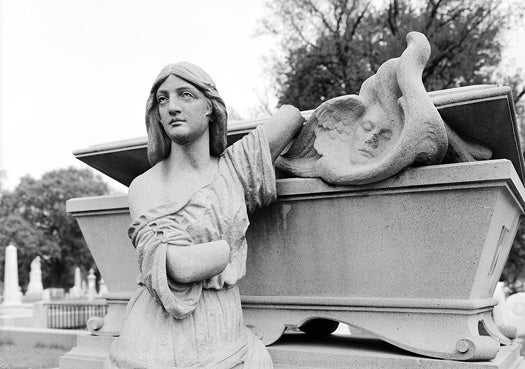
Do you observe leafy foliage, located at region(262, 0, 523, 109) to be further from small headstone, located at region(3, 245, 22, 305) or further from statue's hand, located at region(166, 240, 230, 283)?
statue's hand, located at region(166, 240, 230, 283)

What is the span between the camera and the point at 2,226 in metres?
33.4

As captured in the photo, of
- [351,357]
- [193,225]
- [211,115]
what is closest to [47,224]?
[211,115]

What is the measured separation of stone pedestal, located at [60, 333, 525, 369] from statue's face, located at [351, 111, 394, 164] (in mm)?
1028

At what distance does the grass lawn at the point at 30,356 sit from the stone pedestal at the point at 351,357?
3.58m

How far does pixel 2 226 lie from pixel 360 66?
2644 cm

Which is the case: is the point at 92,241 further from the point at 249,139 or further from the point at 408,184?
the point at 408,184

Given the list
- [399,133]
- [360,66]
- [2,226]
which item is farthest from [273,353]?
[2,226]

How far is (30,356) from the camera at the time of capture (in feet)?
24.9

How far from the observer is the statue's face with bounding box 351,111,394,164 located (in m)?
2.95

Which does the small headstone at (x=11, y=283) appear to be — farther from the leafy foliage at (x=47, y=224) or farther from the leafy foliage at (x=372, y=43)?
the leafy foliage at (x=47, y=224)

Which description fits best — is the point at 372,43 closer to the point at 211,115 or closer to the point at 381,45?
the point at 381,45

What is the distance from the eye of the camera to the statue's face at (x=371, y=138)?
2951mm

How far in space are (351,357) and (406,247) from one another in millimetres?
652

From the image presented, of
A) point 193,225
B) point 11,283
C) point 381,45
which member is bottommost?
point 11,283
